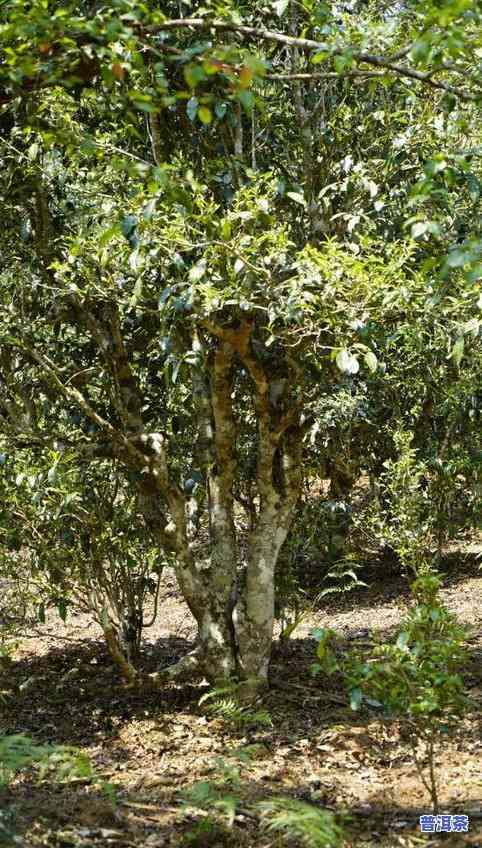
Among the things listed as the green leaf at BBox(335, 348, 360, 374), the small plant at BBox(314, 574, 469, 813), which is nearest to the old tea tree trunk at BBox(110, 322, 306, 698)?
the green leaf at BBox(335, 348, 360, 374)

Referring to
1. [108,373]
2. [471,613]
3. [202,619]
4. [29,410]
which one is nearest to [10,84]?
[108,373]

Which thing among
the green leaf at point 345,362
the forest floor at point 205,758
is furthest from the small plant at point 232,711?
the green leaf at point 345,362

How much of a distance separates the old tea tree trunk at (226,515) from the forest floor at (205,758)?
1.01 ft

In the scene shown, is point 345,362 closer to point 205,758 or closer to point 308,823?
point 308,823

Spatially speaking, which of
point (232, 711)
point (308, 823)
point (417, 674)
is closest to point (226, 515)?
point (232, 711)

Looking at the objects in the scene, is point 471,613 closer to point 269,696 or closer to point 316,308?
point 269,696

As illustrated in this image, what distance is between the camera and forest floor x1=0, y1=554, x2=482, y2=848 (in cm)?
339

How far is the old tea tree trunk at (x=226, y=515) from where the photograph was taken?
5.01 m

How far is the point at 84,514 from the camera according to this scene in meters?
5.32

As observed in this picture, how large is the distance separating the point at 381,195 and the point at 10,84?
2.42 metres

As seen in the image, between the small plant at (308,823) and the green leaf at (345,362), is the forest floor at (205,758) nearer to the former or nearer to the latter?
the small plant at (308,823)

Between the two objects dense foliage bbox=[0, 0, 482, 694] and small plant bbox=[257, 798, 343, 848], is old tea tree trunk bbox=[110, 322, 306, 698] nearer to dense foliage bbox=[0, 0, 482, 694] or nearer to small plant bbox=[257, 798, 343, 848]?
dense foliage bbox=[0, 0, 482, 694]

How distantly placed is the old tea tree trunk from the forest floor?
0.31 m

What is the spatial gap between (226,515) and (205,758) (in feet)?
4.63
